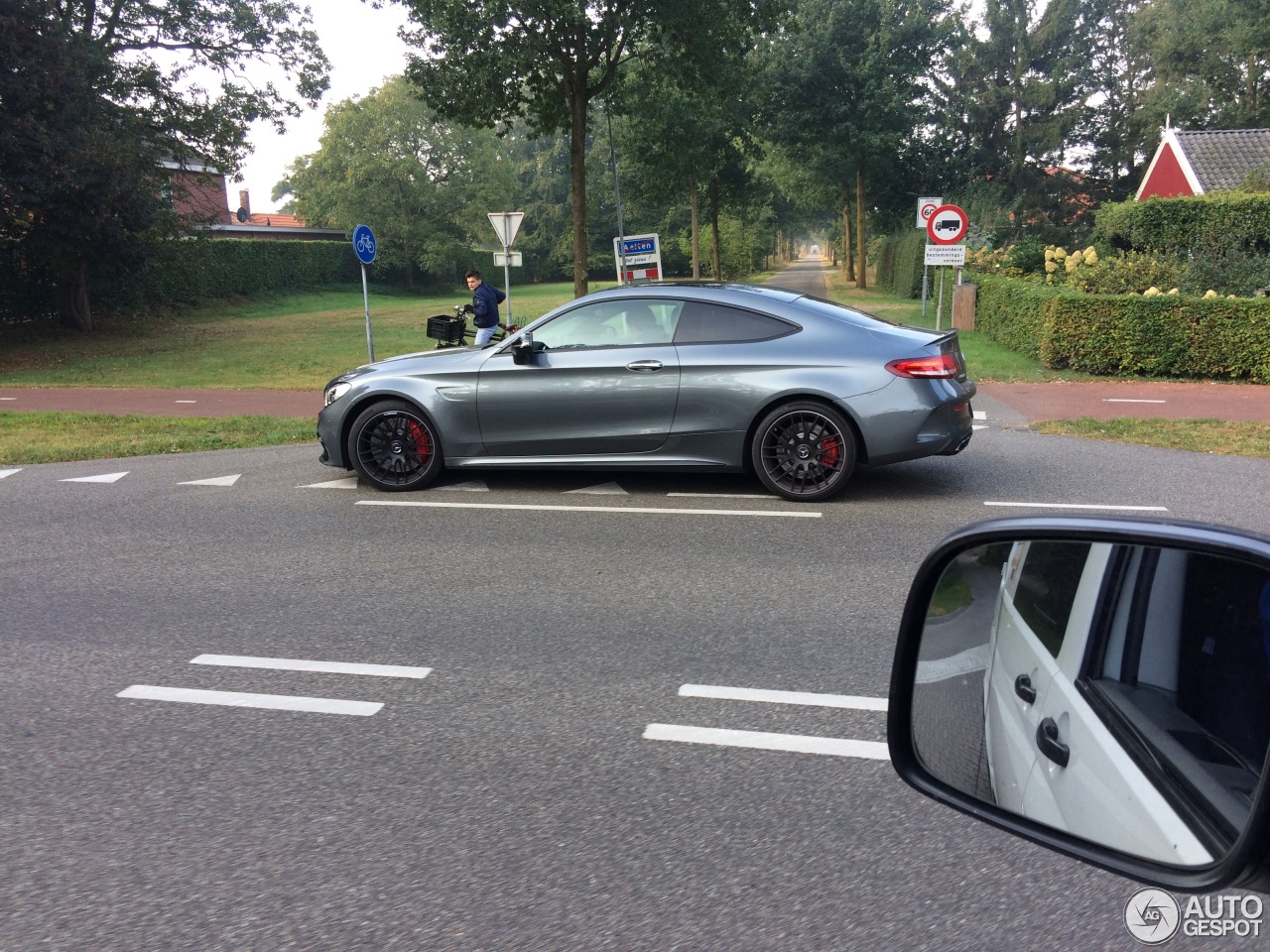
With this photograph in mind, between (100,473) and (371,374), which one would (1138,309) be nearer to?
(371,374)

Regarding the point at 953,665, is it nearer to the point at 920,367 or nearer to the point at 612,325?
the point at 920,367

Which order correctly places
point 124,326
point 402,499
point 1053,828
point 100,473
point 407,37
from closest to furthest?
point 1053,828, point 402,499, point 100,473, point 407,37, point 124,326

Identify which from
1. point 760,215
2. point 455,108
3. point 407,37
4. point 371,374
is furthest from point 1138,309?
point 760,215

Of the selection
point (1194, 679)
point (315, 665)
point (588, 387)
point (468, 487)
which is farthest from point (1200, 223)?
point (1194, 679)

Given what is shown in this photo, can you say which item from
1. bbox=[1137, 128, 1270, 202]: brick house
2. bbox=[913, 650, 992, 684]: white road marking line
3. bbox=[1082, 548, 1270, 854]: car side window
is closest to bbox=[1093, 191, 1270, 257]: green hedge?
bbox=[1137, 128, 1270, 202]: brick house

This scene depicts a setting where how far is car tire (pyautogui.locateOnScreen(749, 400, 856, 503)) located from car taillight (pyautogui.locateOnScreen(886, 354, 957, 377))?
1.72 ft

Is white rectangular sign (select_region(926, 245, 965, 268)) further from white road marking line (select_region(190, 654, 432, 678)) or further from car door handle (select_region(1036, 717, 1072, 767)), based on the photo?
car door handle (select_region(1036, 717, 1072, 767))

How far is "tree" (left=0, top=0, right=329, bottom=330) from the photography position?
23.0m

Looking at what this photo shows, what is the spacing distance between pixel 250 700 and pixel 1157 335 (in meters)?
14.3

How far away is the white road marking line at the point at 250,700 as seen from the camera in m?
4.19

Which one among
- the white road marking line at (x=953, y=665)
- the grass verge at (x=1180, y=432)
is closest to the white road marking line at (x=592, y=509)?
the grass verge at (x=1180, y=432)

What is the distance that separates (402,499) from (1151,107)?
2231 inches

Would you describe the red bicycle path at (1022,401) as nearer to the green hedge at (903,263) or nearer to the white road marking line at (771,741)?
the white road marking line at (771,741)

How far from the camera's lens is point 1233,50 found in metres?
50.3
